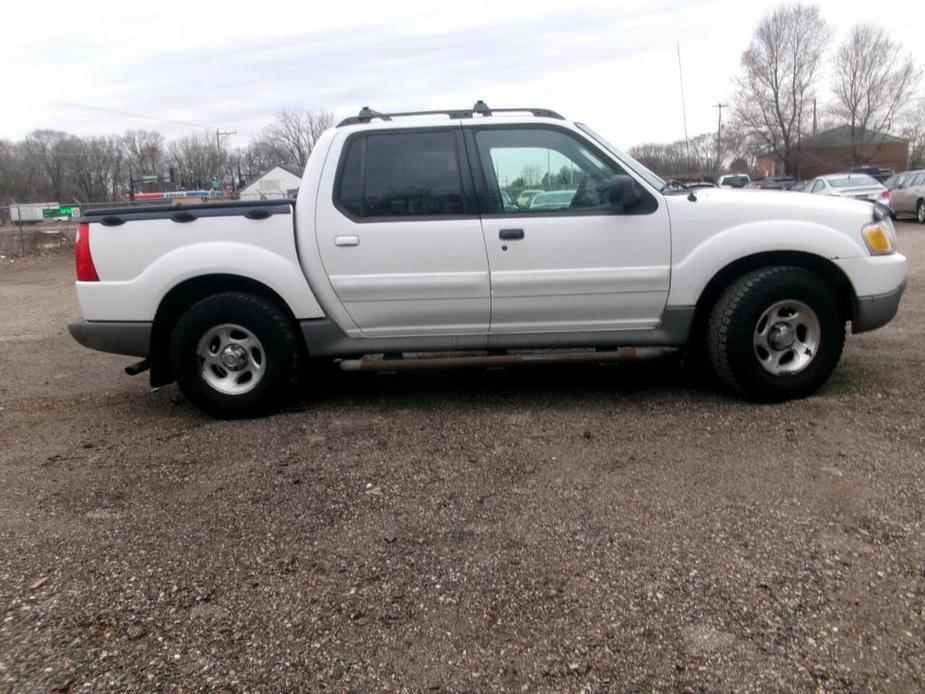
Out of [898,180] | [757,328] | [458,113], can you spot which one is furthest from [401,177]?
[898,180]

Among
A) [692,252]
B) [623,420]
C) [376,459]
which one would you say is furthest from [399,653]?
[692,252]

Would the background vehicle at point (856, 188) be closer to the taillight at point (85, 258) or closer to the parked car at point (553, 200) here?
the parked car at point (553, 200)

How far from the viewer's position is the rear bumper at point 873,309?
14.8 feet

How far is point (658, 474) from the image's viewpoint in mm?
3617

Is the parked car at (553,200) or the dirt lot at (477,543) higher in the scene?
the parked car at (553,200)

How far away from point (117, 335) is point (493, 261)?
98.4 inches

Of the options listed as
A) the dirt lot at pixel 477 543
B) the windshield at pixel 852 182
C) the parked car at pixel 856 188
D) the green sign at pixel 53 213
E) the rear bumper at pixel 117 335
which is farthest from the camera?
the green sign at pixel 53 213

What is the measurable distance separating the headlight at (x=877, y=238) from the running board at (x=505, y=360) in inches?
53.7

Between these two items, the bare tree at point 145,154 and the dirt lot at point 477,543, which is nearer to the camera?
the dirt lot at point 477,543

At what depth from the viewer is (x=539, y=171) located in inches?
179

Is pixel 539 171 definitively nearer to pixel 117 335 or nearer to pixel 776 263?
Result: pixel 776 263

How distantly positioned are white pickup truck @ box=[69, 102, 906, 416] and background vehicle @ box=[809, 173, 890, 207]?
52.2ft

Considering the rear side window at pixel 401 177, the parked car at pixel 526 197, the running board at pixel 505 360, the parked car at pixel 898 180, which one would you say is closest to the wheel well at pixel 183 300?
the running board at pixel 505 360

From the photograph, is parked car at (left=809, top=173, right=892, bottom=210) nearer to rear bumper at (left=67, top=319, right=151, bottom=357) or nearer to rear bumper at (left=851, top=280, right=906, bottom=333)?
rear bumper at (left=851, top=280, right=906, bottom=333)
